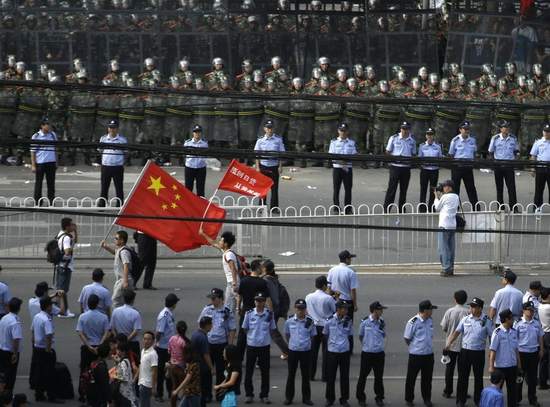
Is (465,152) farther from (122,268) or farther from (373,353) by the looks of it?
(373,353)

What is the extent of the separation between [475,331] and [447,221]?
19.0ft

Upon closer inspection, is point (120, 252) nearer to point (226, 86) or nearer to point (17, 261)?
point (17, 261)

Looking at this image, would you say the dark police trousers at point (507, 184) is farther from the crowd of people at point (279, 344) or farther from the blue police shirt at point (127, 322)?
the blue police shirt at point (127, 322)

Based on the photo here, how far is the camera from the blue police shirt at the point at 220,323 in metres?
20.6

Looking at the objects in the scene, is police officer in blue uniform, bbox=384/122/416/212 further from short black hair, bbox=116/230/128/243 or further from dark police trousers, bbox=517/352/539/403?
dark police trousers, bbox=517/352/539/403

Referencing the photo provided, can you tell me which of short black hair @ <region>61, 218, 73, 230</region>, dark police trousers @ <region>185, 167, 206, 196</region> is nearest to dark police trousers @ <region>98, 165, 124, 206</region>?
dark police trousers @ <region>185, 167, 206, 196</region>

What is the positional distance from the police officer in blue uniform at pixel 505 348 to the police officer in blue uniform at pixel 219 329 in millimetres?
2940

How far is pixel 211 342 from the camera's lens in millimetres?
20719

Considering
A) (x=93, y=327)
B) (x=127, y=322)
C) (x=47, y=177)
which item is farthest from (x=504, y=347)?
(x=47, y=177)

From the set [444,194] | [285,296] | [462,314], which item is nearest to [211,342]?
[285,296]

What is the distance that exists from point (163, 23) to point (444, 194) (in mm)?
12825

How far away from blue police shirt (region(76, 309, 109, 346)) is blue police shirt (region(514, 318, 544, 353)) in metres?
4.67

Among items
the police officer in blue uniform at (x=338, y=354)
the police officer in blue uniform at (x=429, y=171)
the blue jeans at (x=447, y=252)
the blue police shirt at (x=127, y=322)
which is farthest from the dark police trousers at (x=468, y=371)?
the police officer in blue uniform at (x=429, y=171)

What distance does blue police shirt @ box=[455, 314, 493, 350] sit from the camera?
2050cm
